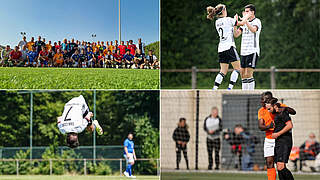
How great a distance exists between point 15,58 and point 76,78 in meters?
1.30

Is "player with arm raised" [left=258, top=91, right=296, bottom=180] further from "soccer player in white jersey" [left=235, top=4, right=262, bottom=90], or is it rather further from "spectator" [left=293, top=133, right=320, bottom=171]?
"spectator" [left=293, top=133, right=320, bottom=171]

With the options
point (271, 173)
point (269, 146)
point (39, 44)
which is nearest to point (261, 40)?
point (269, 146)

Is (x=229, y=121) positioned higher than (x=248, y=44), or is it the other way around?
(x=248, y=44)

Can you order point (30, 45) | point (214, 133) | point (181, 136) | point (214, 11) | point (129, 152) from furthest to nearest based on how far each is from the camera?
point (181, 136) → point (214, 133) → point (129, 152) → point (30, 45) → point (214, 11)

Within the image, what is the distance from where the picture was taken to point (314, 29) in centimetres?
1497

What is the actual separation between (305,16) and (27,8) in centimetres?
644

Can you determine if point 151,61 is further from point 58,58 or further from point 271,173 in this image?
point 271,173

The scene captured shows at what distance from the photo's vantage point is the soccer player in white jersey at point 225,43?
678 centimetres

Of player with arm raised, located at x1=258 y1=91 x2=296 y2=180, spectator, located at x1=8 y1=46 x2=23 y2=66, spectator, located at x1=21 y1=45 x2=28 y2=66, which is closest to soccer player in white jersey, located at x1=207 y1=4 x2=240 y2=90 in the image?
player with arm raised, located at x1=258 y1=91 x2=296 y2=180

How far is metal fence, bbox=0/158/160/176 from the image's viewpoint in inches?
691

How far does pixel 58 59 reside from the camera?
30.6 feet

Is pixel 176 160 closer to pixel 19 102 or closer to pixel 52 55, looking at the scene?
pixel 19 102

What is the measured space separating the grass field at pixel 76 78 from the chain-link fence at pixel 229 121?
6906 mm

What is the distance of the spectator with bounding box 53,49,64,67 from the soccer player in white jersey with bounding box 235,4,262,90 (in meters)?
3.62
